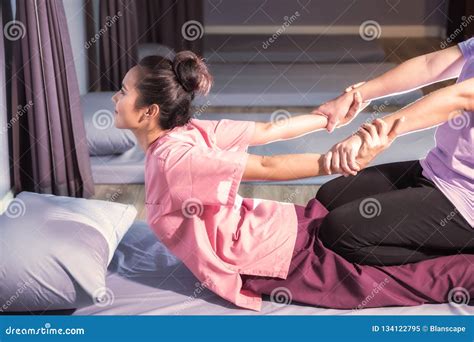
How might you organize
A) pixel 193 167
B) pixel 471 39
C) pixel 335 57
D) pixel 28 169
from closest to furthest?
pixel 193 167 < pixel 471 39 < pixel 28 169 < pixel 335 57

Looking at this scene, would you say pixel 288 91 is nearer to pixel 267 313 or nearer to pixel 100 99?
pixel 100 99

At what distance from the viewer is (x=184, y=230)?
1.71 meters

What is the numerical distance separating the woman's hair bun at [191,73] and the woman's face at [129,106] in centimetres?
8

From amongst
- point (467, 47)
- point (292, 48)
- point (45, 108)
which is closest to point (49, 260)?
point (45, 108)

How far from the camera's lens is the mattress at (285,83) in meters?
2.22

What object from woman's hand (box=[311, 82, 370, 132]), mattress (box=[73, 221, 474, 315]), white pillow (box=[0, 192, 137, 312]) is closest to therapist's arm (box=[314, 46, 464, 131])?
woman's hand (box=[311, 82, 370, 132])

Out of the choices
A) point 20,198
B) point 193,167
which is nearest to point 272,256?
point 193,167

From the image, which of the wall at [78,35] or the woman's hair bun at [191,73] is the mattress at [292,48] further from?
→ the woman's hair bun at [191,73]

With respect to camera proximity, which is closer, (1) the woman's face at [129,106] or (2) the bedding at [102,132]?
(1) the woman's face at [129,106]

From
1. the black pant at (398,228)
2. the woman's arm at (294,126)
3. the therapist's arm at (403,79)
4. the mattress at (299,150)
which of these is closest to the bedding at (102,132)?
the mattress at (299,150)

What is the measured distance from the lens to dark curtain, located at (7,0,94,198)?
1.90 m
